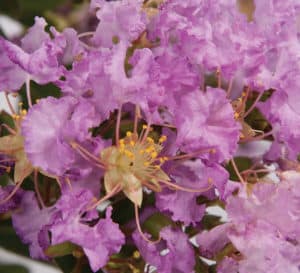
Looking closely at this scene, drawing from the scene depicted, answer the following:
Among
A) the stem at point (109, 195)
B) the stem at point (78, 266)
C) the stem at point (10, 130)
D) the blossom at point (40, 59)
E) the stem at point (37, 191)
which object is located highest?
the blossom at point (40, 59)

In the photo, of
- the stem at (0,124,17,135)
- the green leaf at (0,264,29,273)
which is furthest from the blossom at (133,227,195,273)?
the green leaf at (0,264,29,273)

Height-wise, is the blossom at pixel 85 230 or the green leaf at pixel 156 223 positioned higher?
the blossom at pixel 85 230

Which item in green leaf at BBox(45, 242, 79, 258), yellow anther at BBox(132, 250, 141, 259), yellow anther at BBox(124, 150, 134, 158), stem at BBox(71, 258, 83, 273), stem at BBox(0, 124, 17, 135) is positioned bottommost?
stem at BBox(71, 258, 83, 273)

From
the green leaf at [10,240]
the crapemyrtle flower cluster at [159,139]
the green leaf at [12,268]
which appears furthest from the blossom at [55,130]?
the green leaf at [12,268]

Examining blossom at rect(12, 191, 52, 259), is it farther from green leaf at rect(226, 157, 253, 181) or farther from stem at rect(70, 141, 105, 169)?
green leaf at rect(226, 157, 253, 181)

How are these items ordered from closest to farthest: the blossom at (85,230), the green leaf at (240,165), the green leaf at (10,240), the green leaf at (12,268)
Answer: the blossom at (85,230) → the green leaf at (240,165) → the green leaf at (10,240) → the green leaf at (12,268)

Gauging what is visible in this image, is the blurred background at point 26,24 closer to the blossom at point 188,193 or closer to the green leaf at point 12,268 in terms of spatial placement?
the green leaf at point 12,268

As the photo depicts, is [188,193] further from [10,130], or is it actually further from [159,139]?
[10,130]

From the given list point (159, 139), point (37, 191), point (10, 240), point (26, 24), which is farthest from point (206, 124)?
point (26, 24)
